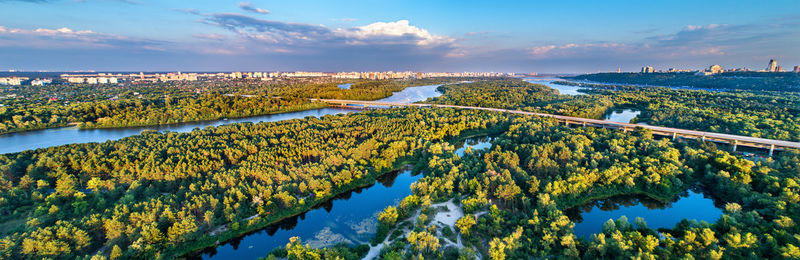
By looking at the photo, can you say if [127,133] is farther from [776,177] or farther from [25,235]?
[776,177]

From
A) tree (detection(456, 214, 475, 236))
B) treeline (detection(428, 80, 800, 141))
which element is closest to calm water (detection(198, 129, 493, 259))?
tree (detection(456, 214, 475, 236))

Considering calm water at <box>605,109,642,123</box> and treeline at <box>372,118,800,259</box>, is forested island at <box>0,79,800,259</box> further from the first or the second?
calm water at <box>605,109,642,123</box>

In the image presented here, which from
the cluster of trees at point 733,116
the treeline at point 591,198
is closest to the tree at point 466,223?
the treeline at point 591,198

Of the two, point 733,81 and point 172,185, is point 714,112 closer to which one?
point 172,185

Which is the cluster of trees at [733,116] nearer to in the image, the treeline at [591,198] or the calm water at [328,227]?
the treeline at [591,198]

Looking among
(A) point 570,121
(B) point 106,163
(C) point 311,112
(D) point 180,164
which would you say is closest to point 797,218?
(A) point 570,121

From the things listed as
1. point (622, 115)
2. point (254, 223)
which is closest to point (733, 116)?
point (622, 115)
